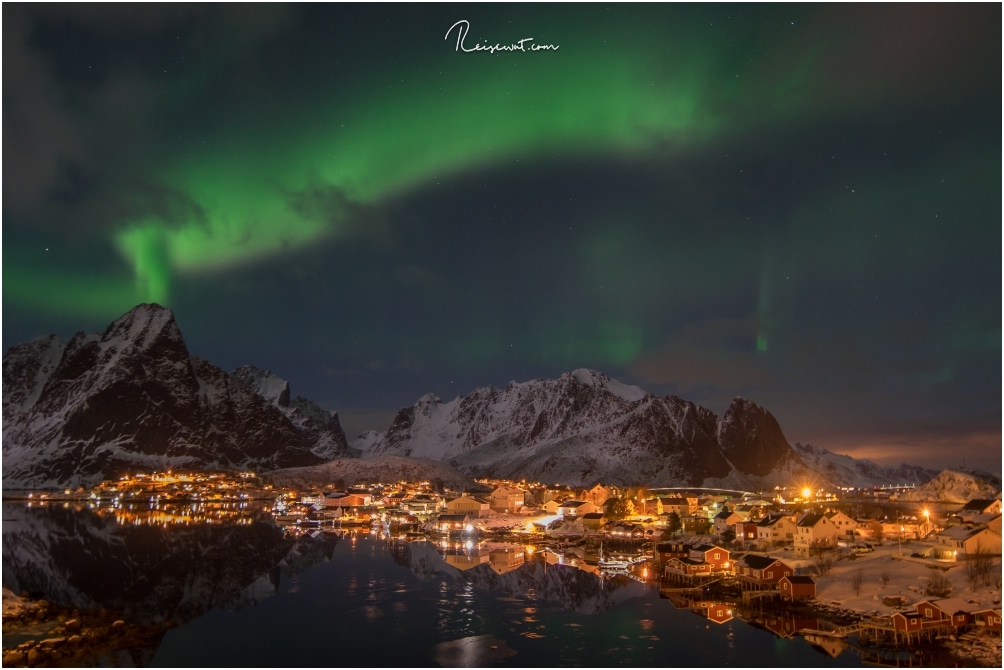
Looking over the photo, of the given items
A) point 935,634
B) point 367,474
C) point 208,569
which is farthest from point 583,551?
point 367,474

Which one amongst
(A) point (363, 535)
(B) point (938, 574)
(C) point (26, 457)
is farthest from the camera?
(C) point (26, 457)

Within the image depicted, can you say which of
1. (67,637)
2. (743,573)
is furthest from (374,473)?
(67,637)

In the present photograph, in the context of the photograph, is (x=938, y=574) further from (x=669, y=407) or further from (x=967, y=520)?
(x=669, y=407)

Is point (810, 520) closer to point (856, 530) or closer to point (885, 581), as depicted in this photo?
point (856, 530)

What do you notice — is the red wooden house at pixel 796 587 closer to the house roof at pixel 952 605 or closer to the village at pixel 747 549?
the village at pixel 747 549

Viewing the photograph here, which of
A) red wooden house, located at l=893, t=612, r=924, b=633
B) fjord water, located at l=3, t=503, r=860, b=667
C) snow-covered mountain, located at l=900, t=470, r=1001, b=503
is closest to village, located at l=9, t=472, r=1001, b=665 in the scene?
red wooden house, located at l=893, t=612, r=924, b=633

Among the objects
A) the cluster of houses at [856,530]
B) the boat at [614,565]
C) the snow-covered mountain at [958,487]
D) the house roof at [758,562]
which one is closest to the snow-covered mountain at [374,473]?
the snow-covered mountain at [958,487]

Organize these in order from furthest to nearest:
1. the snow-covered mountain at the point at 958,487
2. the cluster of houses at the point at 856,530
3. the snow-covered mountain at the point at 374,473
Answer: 1. the snow-covered mountain at the point at 374,473
2. the snow-covered mountain at the point at 958,487
3. the cluster of houses at the point at 856,530
